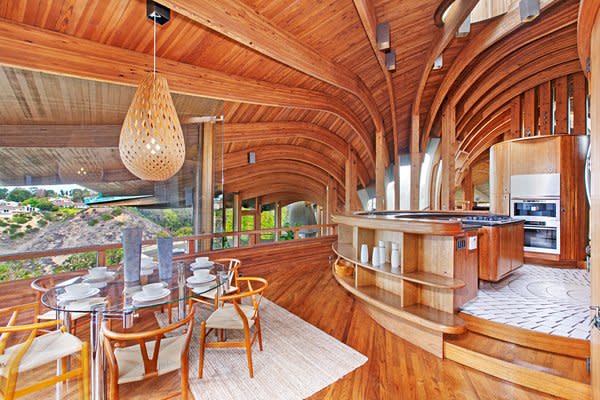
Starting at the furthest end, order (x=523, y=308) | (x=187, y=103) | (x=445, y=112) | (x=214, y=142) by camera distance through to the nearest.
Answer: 1. (x=445, y=112)
2. (x=214, y=142)
3. (x=187, y=103)
4. (x=523, y=308)

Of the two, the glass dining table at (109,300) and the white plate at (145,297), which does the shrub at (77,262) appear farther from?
the white plate at (145,297)

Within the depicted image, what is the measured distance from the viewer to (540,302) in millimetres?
3262

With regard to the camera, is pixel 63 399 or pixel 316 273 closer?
pixel 63 399

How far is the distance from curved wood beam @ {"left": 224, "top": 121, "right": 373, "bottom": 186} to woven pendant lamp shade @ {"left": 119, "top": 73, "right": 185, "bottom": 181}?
10.4 feet

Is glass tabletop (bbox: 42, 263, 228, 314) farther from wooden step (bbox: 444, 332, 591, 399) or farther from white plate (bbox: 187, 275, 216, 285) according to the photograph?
wooden step (bbox: 444, 332, 591, 399)

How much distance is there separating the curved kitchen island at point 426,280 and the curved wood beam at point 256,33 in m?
2.20

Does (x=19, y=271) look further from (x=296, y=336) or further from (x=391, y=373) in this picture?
(x=391, y=373)

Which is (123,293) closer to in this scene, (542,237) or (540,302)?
(540,302)

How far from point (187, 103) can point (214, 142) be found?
85 cm

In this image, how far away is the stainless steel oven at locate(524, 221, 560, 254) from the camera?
4.89m

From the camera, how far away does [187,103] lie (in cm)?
394

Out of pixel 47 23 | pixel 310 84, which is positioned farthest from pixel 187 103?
pixel 310 84

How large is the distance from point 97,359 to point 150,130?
168cm

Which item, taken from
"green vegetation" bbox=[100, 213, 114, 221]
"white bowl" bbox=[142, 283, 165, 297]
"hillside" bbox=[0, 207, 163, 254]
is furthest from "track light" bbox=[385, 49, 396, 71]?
"green vegetation" bbox=[100, 213, 114, 221]
